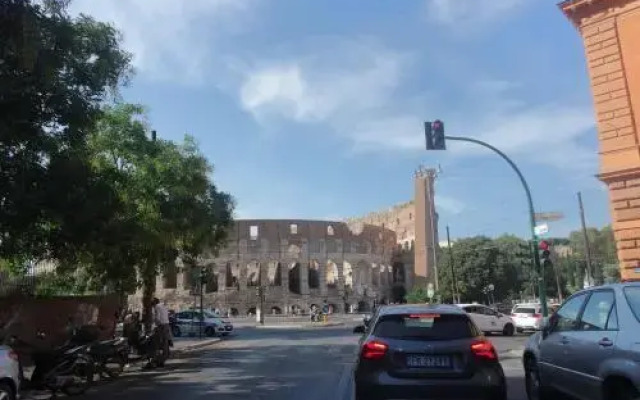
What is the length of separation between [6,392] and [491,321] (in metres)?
24.2

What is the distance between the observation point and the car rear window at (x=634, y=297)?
19.8ft

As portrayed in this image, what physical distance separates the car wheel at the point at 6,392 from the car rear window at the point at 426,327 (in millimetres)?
5213

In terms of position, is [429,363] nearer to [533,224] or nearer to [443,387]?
[443,387]

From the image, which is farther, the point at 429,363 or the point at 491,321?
the point at 491,321

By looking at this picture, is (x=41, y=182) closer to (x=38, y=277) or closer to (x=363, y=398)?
(x=363, y=398)

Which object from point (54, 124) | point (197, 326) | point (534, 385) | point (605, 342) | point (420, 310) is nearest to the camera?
point (605, 342)

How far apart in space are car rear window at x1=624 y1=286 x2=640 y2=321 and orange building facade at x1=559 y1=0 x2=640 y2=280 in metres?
14.5

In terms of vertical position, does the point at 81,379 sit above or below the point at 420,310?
below

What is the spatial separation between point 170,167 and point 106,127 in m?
2.30

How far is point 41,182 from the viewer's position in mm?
10523

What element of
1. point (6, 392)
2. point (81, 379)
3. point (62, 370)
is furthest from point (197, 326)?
point (6, 392)

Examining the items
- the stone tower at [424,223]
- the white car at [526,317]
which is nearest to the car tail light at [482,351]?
the white car at [526,317]

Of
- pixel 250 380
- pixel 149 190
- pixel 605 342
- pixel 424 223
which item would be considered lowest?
pixel 250 380

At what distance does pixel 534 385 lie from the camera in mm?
9156
